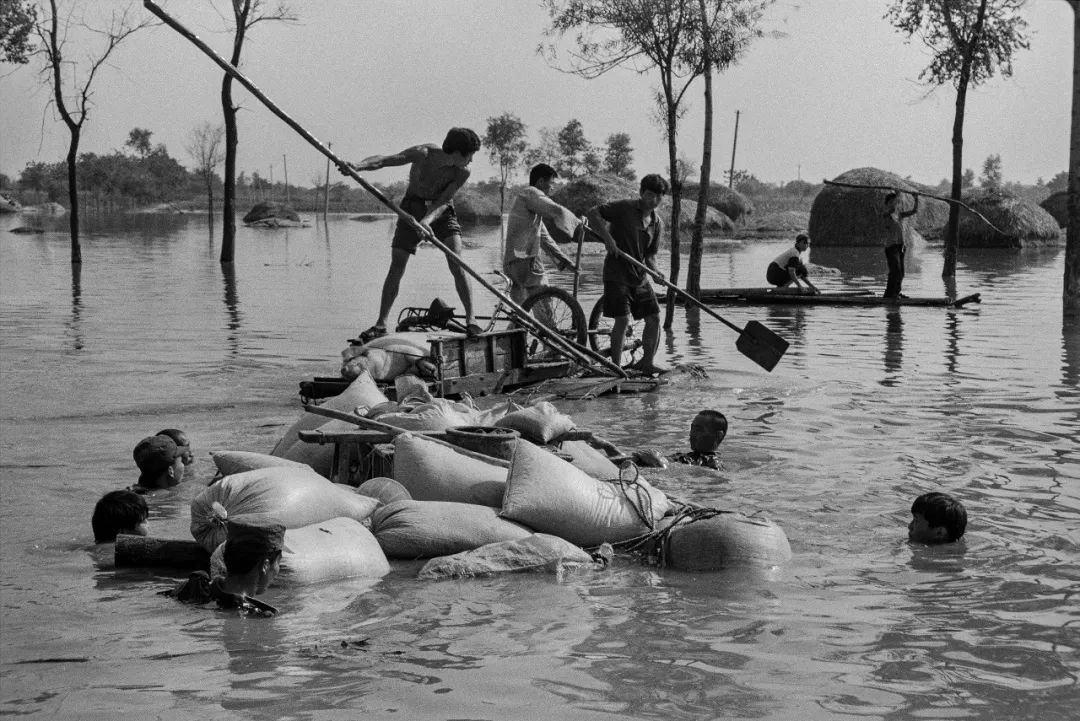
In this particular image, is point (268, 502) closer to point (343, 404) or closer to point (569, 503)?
point (569, 503)

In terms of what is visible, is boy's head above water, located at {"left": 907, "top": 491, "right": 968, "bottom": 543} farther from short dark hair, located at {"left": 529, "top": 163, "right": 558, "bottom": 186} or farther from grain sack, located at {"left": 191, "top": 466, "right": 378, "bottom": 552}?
short dark hair, located at {"left": 529, "top": 163, "right": 558, "bottom": 186}

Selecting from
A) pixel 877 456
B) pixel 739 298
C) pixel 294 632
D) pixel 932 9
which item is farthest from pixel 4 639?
pixel 932 9

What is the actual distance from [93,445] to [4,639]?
11.3ft

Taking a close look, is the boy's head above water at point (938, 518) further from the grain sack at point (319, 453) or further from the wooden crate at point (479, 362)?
the wooden crate at point (479, 362)

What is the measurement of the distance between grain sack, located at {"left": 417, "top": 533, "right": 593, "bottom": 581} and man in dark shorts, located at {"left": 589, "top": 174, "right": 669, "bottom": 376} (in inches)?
195

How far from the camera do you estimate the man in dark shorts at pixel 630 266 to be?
389 inches

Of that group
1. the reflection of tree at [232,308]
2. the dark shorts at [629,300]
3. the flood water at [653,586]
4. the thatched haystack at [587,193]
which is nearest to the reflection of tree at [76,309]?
the flood water at [653,586]

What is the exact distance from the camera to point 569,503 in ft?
17.3

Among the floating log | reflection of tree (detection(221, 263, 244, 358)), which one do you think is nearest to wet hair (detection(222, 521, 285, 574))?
the floating log

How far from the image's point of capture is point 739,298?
60.6 ft

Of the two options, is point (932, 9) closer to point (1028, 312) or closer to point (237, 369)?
point (1028, 312)

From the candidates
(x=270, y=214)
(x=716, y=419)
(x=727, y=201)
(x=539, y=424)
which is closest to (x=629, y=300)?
(x=716, y=419)

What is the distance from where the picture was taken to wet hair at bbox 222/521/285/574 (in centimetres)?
441

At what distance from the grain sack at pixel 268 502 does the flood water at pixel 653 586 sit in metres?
0.27
